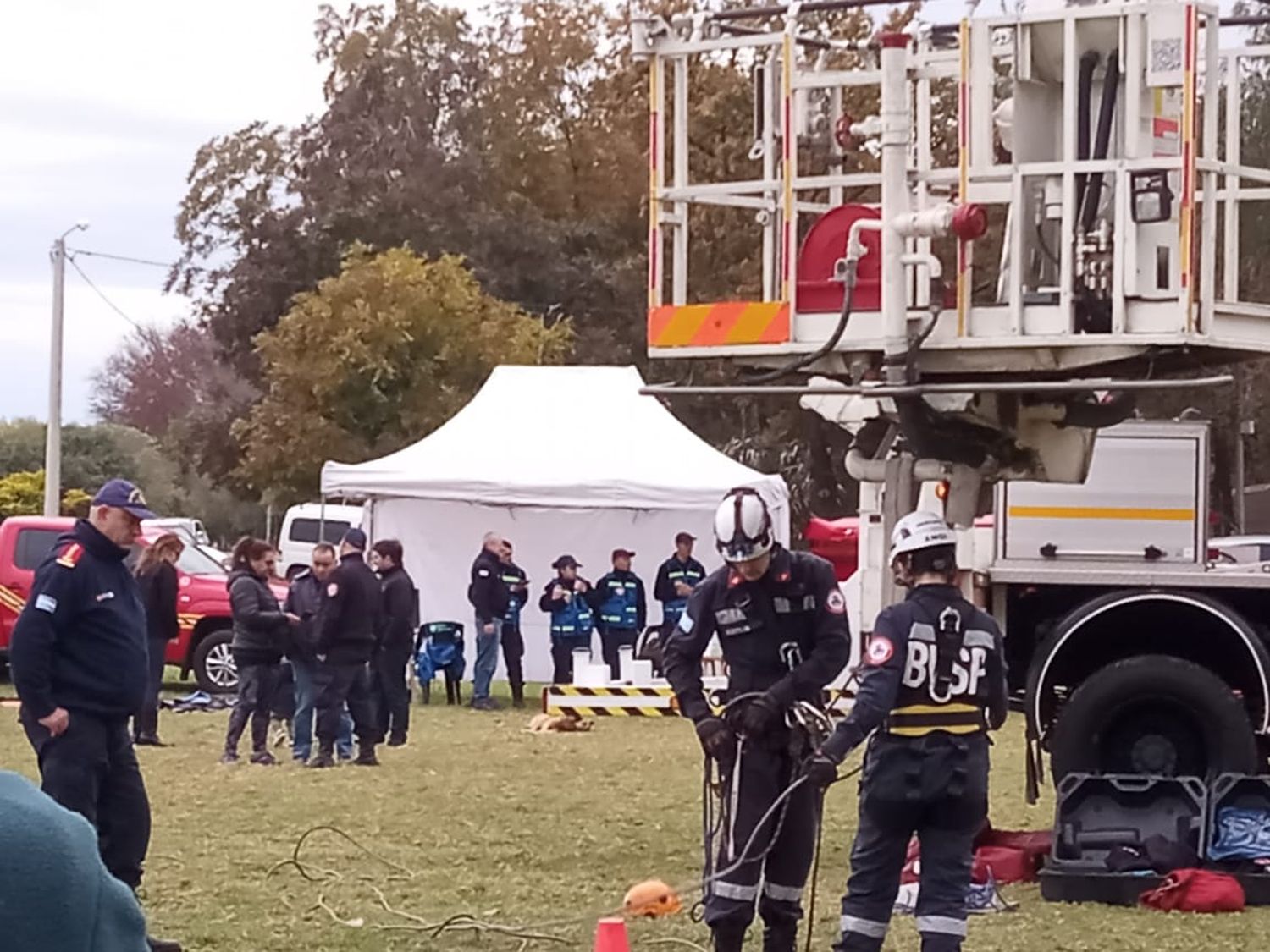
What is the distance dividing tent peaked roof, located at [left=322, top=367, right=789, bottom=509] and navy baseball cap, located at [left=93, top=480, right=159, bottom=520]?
13.8 m

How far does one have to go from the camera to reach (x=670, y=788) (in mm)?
15055

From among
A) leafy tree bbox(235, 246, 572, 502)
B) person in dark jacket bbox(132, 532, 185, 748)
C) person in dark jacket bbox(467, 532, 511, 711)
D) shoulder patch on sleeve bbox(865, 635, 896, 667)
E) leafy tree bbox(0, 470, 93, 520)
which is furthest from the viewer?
leafy tree bbox(0, 470, 93, 520)

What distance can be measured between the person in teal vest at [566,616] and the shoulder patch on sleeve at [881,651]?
1653 cm

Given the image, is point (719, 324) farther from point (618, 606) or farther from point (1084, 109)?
point (618, 606)

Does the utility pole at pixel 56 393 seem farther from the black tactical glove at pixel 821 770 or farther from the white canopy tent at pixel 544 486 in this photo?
the black tactical glove at pixel 821 770

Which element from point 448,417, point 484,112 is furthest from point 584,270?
point 448,417

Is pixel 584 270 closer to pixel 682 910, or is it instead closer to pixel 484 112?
pixel 484 112

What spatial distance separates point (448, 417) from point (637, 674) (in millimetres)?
18108

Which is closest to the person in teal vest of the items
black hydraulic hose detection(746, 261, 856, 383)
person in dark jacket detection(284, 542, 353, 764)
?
person in dark jacket detection(284, 542, 353, 764)

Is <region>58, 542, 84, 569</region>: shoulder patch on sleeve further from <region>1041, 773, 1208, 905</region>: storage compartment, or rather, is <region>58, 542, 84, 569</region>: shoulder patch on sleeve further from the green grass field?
<region>1041, 773, 1208, 905</region>: storage compartment

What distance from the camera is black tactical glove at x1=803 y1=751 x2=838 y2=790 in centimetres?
763

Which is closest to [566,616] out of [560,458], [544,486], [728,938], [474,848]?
[544,486]

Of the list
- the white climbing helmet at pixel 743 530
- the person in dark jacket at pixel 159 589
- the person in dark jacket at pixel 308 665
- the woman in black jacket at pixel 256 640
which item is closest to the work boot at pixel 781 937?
the white climbing helmet at pixel 743 530

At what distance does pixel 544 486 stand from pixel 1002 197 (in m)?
14.5
